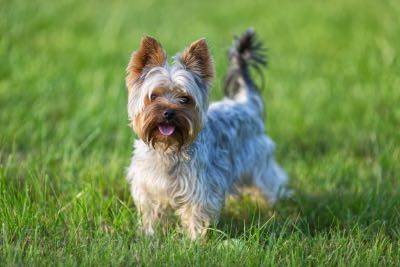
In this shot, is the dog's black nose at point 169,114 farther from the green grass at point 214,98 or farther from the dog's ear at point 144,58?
the green grass at point 214,98

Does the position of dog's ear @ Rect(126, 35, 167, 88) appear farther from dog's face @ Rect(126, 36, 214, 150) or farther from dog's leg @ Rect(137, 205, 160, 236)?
dog's leg @ Rect(137, 205, 160, 236)

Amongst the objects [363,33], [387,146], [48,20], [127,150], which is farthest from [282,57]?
[127,150]

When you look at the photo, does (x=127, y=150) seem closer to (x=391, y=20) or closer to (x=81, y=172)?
(x=81, y=172)

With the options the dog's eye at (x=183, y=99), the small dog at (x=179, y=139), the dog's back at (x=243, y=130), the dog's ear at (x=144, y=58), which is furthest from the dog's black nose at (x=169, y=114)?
the dog's back at (x=243, y=130)

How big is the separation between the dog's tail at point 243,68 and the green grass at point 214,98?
2.50 feet

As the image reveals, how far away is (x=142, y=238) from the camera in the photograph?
587cm

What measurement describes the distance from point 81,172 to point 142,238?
1754 millimetres

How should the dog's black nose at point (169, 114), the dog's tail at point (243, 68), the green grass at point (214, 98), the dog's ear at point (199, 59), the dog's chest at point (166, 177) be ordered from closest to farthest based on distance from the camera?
the green grass at point (214, 98) → the dog's black nose at point (169, 114) → the dog's ear at point (199, 59) → the dog's chest at point (166, 177) → the dog's tail at point (243, 68)

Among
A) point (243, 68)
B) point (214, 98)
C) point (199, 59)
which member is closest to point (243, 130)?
point (243, 68)

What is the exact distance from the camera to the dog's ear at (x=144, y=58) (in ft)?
19.7

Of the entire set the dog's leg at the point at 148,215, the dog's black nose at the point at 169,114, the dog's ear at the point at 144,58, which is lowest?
the dog's leg at the point at 148,215

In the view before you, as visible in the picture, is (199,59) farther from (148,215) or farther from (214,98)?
(214,98)

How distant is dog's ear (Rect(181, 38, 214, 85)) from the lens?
6.12 metres

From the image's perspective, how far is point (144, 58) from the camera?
6.10 meters
